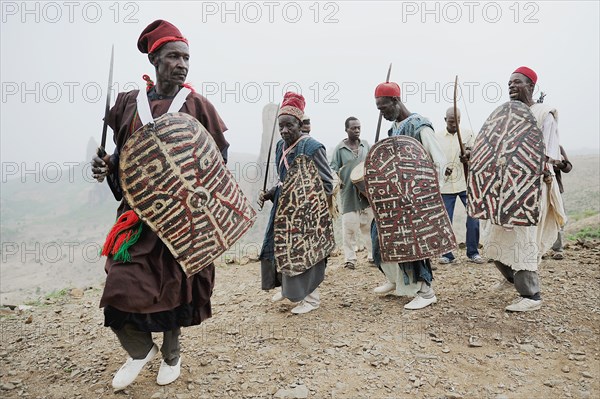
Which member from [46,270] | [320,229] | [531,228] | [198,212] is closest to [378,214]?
[320,229]

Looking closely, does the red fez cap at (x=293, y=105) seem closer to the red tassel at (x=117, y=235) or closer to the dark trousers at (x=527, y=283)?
the red tassel at (x=117, y=235)

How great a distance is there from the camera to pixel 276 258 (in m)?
4.10

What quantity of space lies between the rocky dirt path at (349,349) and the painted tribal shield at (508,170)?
3.16 feet

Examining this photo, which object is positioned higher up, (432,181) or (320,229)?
(432,181)

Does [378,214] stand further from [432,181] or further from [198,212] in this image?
[198,212]

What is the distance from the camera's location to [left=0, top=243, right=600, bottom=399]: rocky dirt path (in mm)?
2891

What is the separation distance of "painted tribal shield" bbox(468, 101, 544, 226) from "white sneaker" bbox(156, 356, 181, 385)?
2653 mm

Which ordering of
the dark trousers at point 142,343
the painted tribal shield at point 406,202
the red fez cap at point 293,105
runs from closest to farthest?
1. the dark trousers at point 142,343
2. the painted tribal shield at point 406,202
3. the red fez cap at point 293,105

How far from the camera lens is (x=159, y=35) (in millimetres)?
2752

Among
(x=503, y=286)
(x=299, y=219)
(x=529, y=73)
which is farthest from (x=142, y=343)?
(x=529, y=73)

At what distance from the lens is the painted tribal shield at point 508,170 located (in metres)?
3.56

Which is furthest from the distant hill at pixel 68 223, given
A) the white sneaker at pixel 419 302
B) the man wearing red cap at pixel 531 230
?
the man wearing red cap at pixel 531 230

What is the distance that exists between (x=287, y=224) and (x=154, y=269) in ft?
5.49

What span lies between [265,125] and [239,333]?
2324 cm
